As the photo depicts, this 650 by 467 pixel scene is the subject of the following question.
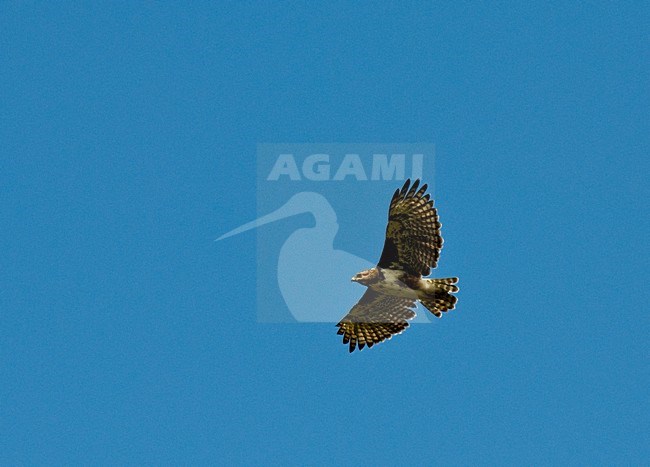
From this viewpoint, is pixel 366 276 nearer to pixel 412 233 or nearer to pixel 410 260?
pixel 410 260

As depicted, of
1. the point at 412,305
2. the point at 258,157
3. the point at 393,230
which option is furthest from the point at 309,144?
the point at 412,305

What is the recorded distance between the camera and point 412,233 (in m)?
15.0

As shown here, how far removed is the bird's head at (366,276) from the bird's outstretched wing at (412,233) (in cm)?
25

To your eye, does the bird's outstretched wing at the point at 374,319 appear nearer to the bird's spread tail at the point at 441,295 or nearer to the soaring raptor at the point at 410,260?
the soaring raptor at the point at 410,260

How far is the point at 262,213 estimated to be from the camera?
15211 mm

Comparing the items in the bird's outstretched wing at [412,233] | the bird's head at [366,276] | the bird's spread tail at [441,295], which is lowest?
the bird's spread tail at [441,295]

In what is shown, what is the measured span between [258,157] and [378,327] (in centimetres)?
389

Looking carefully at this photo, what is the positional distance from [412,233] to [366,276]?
3.34ft

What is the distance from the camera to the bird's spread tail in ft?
50.6

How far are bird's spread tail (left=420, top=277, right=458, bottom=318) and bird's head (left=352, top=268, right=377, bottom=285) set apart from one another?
0.80 m

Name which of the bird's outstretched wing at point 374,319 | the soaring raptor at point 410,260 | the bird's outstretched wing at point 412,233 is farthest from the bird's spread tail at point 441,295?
the bird's outstretched wing at point 374,319

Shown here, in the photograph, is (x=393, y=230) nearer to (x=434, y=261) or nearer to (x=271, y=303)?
(x=434, y=261)

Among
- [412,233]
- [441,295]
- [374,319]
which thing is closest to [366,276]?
[412,233]

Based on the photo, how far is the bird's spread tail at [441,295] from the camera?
15438mm
